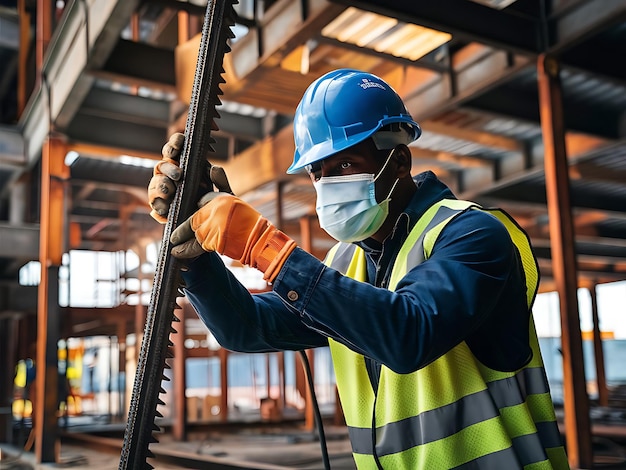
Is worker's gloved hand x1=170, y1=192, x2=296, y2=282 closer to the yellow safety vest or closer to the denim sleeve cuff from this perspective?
the denim sleeve cuff

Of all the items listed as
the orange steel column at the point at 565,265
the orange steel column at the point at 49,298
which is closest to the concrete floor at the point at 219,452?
the orange steel column at the point at 49,298

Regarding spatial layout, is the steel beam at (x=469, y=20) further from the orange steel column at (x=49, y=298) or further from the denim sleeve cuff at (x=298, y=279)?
the orange steel column at (x=49, y=298)

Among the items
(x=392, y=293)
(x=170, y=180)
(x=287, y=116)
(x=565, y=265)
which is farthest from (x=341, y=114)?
(x=287, y=116)

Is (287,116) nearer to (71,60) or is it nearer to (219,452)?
(71,60)

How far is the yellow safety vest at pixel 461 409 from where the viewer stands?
1854mm

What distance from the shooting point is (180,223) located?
1958 millimetres

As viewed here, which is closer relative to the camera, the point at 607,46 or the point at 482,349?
the point at 482,349

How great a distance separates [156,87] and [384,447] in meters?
6.96

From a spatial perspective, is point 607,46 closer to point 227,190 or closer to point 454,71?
point 454,71

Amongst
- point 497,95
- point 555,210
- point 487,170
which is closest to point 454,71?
point 497,95

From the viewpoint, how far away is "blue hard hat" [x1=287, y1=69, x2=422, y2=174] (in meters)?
2.11

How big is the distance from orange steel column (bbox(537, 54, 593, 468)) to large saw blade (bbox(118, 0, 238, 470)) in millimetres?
5500

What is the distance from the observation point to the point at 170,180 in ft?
6.47

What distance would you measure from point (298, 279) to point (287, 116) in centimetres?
877
